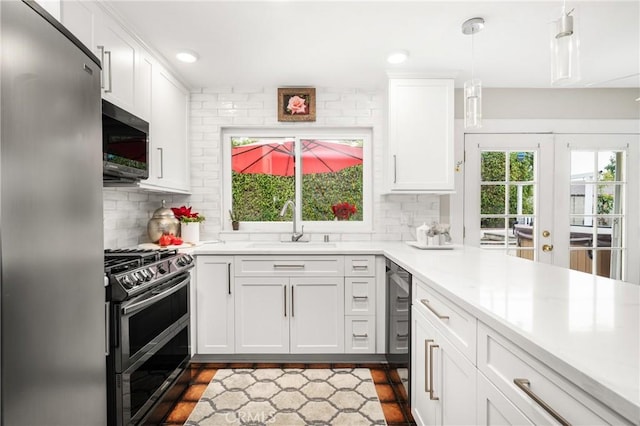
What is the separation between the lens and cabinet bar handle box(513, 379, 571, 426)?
0.68 metres

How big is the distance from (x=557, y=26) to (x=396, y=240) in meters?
2.16

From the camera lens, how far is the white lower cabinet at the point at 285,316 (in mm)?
2514

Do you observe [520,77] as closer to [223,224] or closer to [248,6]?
[248,6]

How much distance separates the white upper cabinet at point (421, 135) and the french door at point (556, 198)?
0.47m

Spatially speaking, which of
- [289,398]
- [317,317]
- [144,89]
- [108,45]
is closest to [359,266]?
[317,317]

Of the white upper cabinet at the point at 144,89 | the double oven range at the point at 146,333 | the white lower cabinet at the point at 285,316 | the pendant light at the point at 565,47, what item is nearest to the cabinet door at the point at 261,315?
the white lower cabinet at the point at 285,316

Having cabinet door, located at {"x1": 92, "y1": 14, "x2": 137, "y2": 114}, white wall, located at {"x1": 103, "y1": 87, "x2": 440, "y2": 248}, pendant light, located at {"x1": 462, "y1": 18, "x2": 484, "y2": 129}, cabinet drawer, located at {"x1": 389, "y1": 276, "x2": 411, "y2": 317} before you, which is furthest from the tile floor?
cabinet door, located at {"x1": 92, "y1": 14, "x2": 137, "y2": 114}

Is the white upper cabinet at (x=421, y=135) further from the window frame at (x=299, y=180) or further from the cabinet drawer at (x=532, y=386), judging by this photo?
the cabinet drawer at (x=532, y=386)

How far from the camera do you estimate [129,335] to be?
1.54 meters

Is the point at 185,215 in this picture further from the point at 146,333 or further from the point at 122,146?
the point at 146,333

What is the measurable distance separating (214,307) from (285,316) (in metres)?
0.55

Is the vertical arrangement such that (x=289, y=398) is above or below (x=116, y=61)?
below

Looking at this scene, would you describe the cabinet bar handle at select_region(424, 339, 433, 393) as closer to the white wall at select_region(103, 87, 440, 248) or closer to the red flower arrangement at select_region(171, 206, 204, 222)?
the white wall at select_region(103, 87, 440, 248)

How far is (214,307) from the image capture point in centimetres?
252
